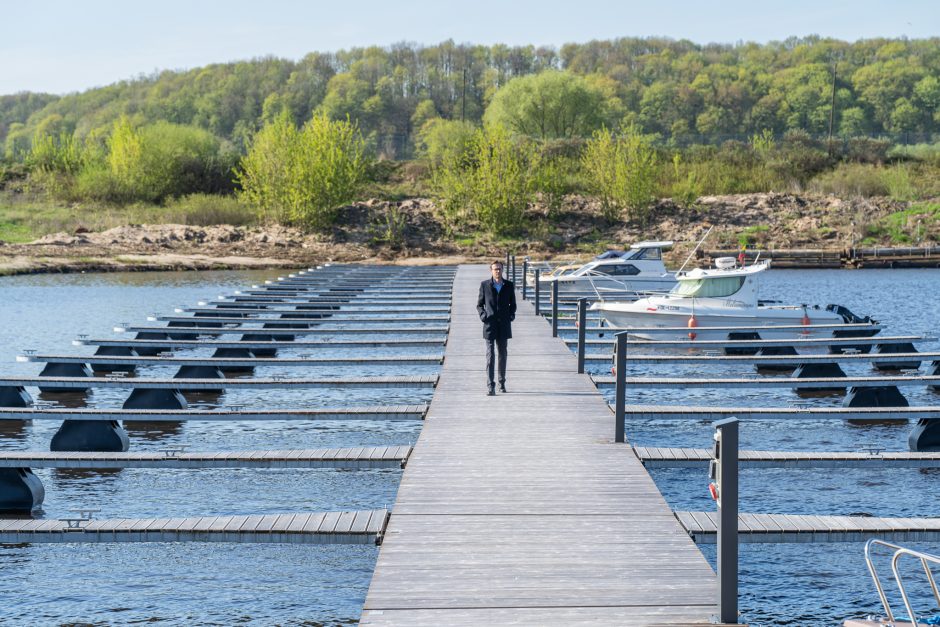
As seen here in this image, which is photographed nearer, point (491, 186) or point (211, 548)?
point (211, 548)

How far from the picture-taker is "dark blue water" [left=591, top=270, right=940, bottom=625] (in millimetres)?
10359

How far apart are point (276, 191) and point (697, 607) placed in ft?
193

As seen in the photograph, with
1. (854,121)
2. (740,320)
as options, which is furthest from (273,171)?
(854,121)

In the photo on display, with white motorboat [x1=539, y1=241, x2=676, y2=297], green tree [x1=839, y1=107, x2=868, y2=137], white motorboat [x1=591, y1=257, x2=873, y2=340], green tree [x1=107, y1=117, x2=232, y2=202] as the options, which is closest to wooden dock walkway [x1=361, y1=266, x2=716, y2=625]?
white motorboat [x1=591, y1=257, x2=873, y2=340]

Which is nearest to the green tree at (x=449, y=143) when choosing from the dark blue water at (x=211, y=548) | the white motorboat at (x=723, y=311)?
the white motorboat at (x=723, y=311)

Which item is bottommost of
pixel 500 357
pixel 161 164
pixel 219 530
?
pixel 219 530

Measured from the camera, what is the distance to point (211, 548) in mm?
12086

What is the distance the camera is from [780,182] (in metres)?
68.7

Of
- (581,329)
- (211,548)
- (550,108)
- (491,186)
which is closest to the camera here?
(211,548)

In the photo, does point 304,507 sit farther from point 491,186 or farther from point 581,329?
point 491,186

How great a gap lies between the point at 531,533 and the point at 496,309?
596 centimetres

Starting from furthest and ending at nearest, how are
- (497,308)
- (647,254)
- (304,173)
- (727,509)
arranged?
1. (304,173)
2. (647,254)
3. (497,308)
4. (727,509)

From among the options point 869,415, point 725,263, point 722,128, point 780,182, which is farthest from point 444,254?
point 722,128

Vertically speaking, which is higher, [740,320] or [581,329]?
[581,329]
